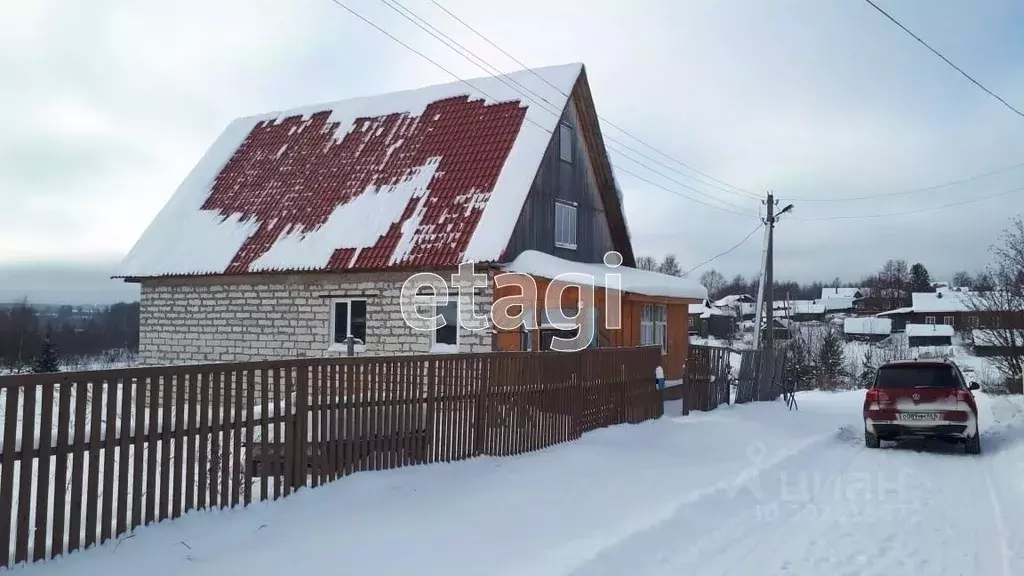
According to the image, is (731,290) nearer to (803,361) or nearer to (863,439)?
(803,361)

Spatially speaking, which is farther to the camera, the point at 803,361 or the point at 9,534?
the point at 803,361

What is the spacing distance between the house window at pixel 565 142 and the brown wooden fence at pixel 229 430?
878cm

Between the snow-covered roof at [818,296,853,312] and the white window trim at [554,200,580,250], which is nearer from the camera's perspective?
the white window trim at [554,200,580,250]

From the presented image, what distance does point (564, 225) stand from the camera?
61.6 ft

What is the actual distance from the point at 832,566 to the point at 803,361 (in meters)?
36.7

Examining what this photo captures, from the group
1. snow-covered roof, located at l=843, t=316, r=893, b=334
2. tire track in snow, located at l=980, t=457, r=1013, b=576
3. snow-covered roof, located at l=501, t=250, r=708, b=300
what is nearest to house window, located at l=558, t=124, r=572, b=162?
snow-covered roof, located at l=501, t=250, r=708, b=300

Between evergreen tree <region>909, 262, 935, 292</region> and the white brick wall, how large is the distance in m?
116

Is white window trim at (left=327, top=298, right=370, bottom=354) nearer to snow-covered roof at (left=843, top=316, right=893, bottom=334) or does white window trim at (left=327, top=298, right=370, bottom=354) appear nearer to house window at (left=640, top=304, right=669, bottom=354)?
house window at (left=640, top=304, right=669, bottom=354)

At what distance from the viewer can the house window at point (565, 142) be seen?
18453 mm

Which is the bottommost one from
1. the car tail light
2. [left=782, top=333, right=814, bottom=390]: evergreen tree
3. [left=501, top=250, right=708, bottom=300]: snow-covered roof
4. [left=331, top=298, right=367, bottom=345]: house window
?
[left=782, top=333, right=814, bottom=390]: evergreen tree

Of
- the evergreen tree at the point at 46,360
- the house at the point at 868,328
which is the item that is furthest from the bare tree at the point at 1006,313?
the house at the point at 868,328

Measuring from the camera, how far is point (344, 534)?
609 centimetres

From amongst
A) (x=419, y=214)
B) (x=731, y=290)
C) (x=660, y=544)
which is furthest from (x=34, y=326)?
(x=731, y=290)

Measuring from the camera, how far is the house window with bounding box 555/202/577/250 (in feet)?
60.3
